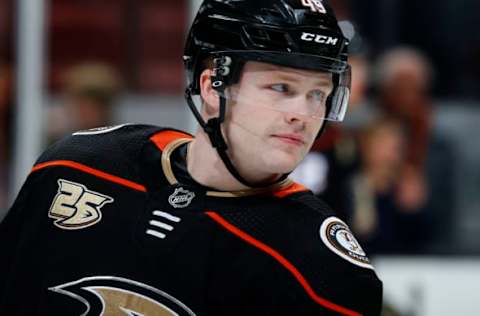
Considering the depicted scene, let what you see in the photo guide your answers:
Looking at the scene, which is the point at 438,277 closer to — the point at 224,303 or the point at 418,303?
the point at 418,303

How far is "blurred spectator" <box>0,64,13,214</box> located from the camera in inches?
243

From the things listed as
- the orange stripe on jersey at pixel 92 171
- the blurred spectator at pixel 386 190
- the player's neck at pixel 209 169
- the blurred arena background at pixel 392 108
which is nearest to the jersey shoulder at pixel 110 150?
the orange stripe on jersey at pixel 92 171

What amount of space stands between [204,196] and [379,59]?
3387mm

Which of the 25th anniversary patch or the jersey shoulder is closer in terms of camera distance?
the 25th anniversary patch

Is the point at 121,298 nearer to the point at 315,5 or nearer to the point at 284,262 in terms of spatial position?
the point at 284,262

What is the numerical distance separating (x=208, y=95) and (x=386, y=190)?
127 inches

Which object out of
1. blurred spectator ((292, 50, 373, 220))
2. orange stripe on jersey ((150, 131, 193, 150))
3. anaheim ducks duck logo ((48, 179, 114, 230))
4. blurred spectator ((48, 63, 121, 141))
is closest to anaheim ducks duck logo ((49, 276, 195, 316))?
anaheim ducks duck logo ((48, 179, 114, 230))

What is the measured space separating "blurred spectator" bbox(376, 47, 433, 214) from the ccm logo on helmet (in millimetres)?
3305

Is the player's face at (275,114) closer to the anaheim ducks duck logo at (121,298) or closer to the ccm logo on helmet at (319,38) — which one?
the ccm logo on helmet at (319,38)

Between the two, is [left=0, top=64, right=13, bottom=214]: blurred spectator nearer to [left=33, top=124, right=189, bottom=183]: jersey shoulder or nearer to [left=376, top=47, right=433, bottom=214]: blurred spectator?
[left=376, top=47, right=433, bottom=214]: blurred spectator

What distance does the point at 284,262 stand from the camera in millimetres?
2578

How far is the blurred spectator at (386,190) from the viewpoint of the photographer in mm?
5820

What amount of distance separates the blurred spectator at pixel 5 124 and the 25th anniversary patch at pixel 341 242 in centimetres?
375

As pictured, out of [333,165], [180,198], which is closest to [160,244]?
[180,198]
